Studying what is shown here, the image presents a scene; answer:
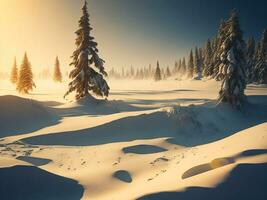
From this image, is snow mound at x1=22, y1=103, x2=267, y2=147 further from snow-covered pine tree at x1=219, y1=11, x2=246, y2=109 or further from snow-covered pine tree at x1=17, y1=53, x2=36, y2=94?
snow-covered pine tree at x1=17, y1=53, x2=36, y2=94

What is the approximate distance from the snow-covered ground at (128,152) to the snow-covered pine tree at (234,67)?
4.51ft

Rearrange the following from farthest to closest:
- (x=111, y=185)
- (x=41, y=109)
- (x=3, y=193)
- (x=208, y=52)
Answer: (x=208, y=52) < (x=41, y=109) < (x=111, y=185) < (x=3, y=193)

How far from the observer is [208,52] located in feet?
248

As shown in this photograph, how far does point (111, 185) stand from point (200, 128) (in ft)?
36.9

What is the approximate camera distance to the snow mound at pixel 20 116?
1780 centimetres

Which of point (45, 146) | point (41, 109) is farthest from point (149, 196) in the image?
point (41, 109)

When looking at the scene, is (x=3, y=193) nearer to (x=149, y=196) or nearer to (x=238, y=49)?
(x=149, y=196)

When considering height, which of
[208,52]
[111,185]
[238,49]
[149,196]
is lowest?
[111,185]

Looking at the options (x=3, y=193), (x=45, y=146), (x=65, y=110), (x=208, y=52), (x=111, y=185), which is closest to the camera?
(x=3, y=193)

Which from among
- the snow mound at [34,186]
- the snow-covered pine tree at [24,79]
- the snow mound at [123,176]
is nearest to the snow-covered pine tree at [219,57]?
the snow mound at [123,176]

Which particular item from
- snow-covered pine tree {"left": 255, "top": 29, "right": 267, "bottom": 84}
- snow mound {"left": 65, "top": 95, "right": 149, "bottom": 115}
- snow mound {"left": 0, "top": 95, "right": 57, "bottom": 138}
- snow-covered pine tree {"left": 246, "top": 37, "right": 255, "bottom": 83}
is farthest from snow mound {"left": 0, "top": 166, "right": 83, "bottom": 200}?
snow-covered pine tree {"left": 246, "top": 37, "right": 255, "bottom": 83}

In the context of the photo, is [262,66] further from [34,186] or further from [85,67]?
[34,186]

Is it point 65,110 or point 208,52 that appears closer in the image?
point 65,110

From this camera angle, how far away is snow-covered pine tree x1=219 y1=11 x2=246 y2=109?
2612 centimetres
